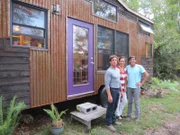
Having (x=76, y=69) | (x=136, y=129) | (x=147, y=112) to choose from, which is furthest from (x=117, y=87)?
(x=147, y=112)

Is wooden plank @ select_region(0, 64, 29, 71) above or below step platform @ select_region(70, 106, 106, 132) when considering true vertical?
above

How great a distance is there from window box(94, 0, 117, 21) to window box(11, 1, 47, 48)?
1.88m

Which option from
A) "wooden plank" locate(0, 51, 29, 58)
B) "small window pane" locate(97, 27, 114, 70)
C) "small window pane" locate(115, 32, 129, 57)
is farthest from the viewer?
"small window pane" locate(115, 32, 129, 57)

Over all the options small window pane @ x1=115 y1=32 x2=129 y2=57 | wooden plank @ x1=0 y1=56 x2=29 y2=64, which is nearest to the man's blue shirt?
small window pane @ x1=115 y1=32 x2=129 y2=57

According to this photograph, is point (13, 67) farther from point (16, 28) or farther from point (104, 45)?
point (104, 45)

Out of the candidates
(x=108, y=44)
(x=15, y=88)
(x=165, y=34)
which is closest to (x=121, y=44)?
(x=108, y=44)

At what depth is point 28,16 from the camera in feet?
10.7

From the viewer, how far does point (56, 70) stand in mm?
3664

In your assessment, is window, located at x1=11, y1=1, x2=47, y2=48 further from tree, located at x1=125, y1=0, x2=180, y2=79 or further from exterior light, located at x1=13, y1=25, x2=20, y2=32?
tree, located at x1=125, y1=0, x2=180, y2=79

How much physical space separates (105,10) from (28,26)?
2776 mm

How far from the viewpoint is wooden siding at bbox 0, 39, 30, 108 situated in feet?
9.25

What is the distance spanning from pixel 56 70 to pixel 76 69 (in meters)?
0.65

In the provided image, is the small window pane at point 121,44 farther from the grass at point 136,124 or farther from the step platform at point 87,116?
the step platform at point 87,116

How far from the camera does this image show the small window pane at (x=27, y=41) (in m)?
3.03
